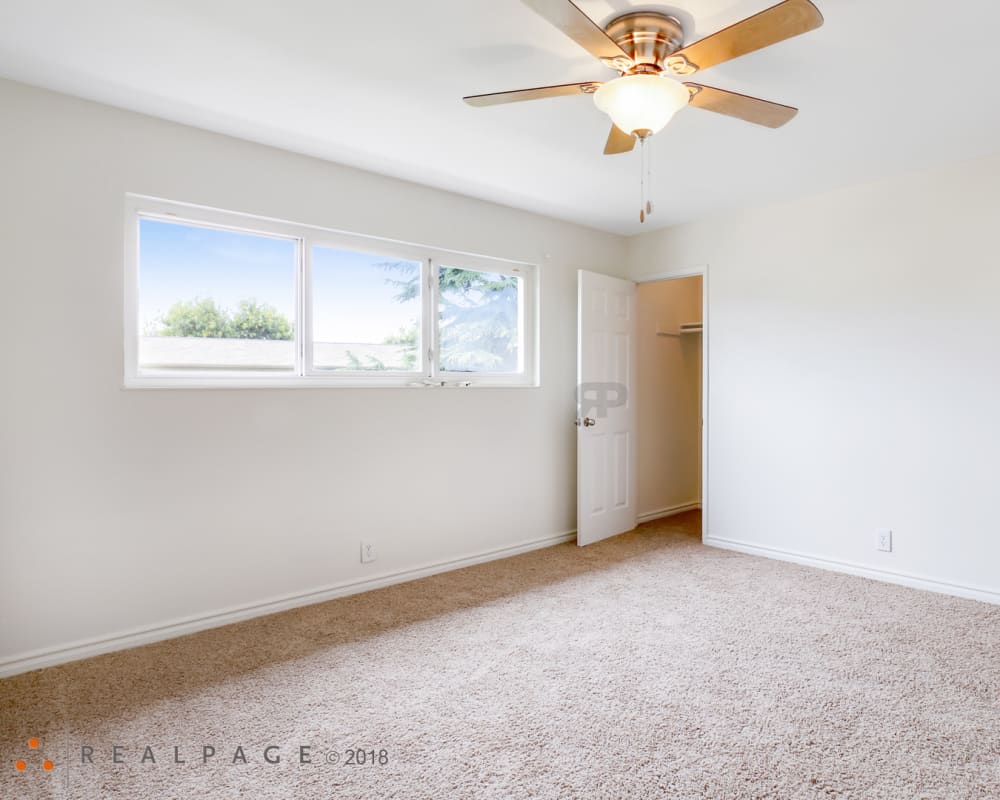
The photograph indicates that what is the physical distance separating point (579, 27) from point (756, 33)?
19.0 inches

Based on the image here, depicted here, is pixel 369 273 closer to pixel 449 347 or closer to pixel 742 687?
pixel 449 347

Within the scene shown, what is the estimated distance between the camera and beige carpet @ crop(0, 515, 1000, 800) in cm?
178

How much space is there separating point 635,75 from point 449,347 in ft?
7.22

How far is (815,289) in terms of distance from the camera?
3801mm

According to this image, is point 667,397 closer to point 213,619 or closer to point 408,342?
point 408,342

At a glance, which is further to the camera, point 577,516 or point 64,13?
point 577,516

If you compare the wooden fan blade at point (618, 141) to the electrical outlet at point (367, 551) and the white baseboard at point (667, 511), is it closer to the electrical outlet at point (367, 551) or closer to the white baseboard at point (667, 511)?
the electrical outlet at point (367, 551)

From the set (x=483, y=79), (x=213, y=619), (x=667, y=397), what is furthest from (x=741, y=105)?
(x=667, y=397)

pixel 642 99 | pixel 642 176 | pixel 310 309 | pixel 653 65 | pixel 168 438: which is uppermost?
pixel 642 176

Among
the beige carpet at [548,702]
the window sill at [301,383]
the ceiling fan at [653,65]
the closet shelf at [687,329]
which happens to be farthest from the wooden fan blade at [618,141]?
the closet shelf at [687,329]

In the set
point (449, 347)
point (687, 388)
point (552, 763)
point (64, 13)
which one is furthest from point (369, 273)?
point (687, 388)

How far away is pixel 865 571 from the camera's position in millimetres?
3602

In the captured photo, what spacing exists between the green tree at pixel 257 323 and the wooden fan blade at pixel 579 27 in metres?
2.06

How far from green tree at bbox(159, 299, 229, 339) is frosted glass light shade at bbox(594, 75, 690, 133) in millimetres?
2070
